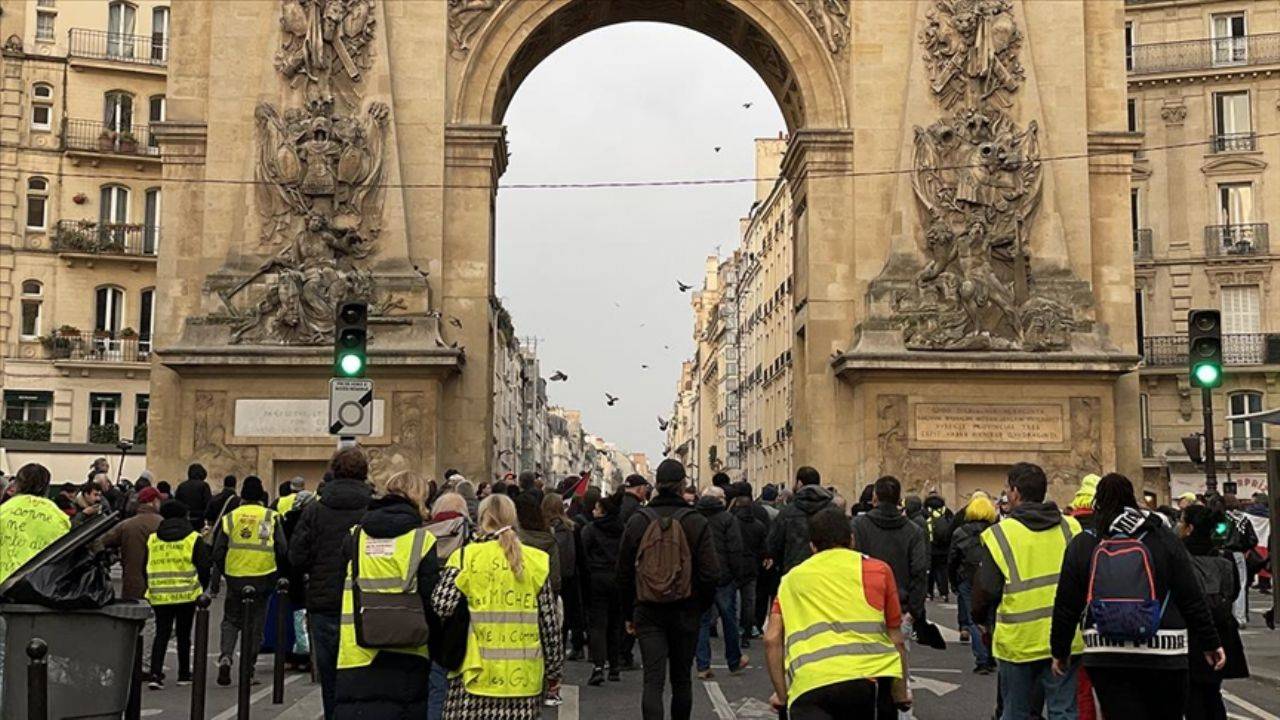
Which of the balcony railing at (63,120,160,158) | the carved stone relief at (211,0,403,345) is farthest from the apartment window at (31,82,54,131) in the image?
the carved stone relief at (211,0,403,345)

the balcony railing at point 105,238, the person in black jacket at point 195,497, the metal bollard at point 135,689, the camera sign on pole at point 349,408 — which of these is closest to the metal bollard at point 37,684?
the metal bollard at point 135,689

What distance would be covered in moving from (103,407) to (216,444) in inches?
667

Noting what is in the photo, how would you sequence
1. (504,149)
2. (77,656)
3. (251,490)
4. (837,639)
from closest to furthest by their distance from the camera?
(837,639)
(77,656)
(251,490)
(504,149)

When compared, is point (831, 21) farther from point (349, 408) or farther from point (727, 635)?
point (727, 635)

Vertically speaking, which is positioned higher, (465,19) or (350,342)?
(465,19)

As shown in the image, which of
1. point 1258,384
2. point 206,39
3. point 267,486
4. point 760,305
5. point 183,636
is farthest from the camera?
point 760,305

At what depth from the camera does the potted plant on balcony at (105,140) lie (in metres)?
40.9

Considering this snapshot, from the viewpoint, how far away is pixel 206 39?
27.2 meters

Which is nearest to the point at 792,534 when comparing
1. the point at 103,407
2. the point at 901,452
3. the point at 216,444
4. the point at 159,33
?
the point at 901,452

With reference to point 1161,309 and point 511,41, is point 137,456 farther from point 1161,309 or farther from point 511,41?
point 1161,309

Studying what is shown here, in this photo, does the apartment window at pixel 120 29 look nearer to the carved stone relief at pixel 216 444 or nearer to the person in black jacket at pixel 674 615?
the carved stone relief at pixel 216 444

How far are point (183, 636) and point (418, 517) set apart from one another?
7130 millimetres

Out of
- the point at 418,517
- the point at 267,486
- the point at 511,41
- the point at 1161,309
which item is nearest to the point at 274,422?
the point at 267,486

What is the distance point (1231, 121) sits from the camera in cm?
4109
